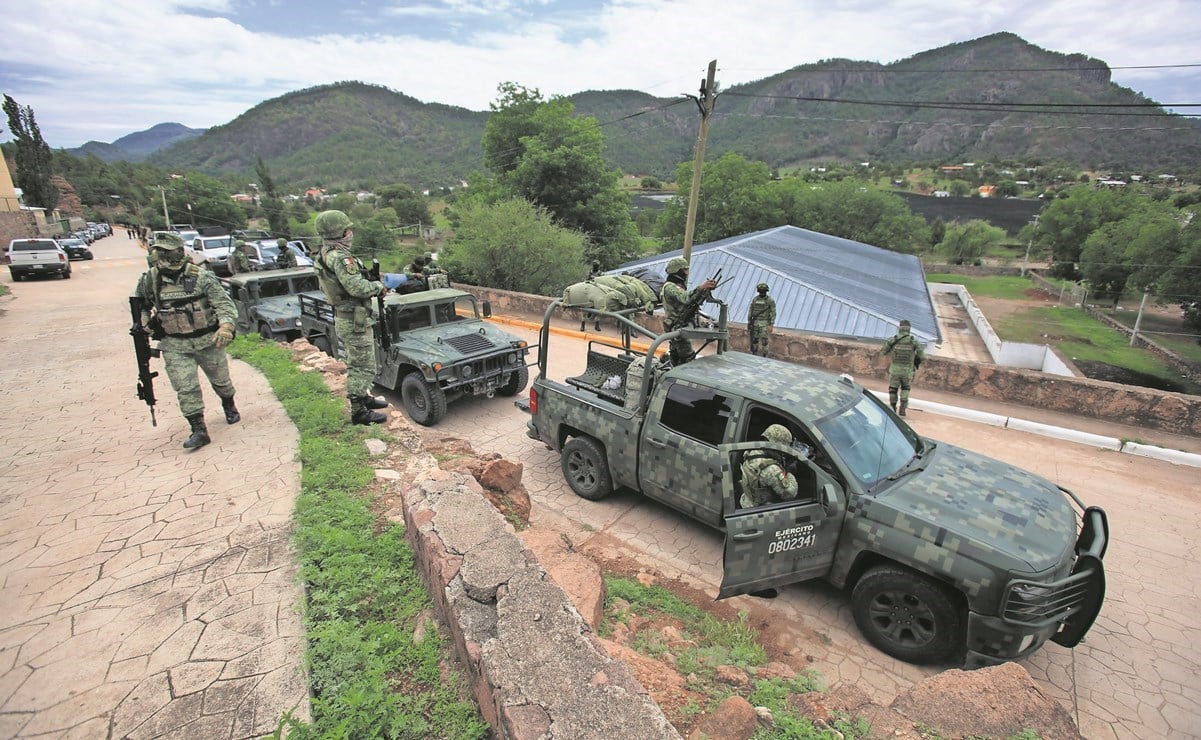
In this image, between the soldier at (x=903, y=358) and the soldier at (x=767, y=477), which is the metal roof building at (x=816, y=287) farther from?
the soldier at (x=767, y=477)

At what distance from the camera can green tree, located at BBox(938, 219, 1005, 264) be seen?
197ft

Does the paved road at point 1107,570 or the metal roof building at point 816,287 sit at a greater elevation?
the metal roof building at point 816,287

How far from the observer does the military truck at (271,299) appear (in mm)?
10398

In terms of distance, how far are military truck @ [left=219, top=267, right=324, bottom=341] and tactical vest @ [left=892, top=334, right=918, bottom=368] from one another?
31.6ft

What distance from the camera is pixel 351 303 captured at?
5621 millimetres

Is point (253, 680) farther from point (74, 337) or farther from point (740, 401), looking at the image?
point (74, 337)

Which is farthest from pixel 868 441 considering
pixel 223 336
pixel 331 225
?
pixel 223 336

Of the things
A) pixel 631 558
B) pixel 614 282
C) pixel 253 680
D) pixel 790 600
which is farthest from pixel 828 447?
pixel 253 680

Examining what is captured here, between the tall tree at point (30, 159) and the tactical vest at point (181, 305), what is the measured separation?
61609mm

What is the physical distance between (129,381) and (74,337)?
14.5 feet

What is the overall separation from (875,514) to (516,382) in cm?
589

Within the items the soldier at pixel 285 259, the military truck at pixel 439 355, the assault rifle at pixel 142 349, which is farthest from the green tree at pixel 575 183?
the assault rifle at pixel 142 349

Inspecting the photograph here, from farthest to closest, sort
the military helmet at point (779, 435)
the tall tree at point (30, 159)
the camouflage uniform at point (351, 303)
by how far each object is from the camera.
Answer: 1. the tall tree at point (30, 159)
2. the camouflage uniform at point (351, 303)
3. the military helmet at point (779, 435)

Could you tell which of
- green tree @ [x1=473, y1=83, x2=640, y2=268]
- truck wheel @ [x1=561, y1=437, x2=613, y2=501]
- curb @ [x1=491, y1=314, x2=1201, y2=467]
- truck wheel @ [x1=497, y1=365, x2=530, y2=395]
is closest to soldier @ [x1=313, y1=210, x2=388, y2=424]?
truck wheel @ [x1=561, y1=437, x2=613, y2=501]
